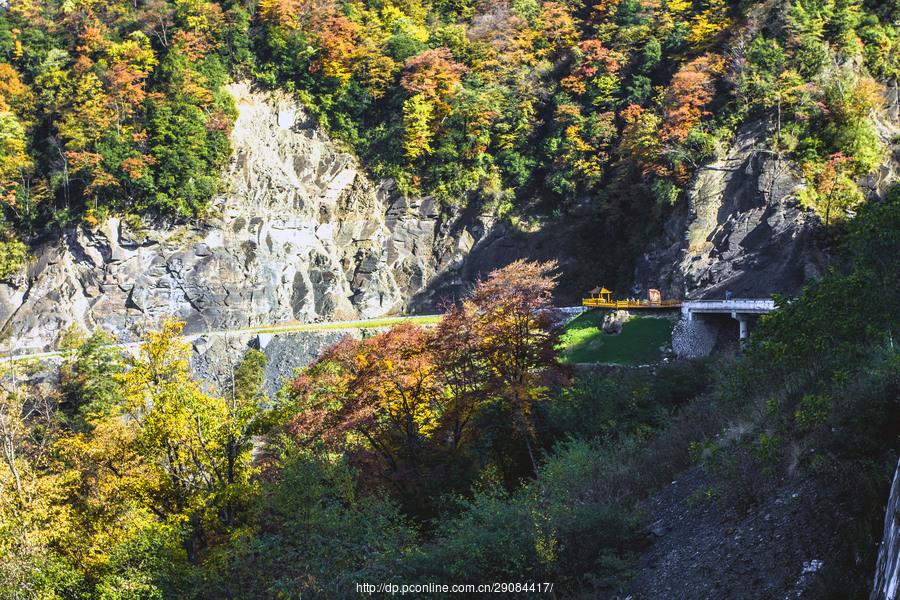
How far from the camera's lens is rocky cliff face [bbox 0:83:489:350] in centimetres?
3700

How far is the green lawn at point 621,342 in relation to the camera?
26602 mm

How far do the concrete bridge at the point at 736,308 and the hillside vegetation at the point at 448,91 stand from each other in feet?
24.5

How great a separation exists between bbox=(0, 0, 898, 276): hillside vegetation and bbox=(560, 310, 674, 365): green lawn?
24.2 ft

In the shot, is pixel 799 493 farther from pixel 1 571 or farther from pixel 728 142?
pixel 728 142

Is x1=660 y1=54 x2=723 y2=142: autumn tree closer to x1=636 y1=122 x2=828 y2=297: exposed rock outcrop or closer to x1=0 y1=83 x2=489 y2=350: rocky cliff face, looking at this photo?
x1=636 y1=122 x2=828 y2=297: exposed rock outcrop

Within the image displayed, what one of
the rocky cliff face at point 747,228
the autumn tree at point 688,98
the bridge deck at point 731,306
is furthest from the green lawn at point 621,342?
the autumn tree at point 688,98

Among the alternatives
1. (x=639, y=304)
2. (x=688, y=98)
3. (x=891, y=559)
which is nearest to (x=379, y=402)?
(x=891, y=559)

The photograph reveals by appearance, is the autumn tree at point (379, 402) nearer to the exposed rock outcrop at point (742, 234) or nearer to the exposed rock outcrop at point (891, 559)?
the exposed rock outcrop at point (891, 559)

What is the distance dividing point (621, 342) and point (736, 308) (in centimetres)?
457

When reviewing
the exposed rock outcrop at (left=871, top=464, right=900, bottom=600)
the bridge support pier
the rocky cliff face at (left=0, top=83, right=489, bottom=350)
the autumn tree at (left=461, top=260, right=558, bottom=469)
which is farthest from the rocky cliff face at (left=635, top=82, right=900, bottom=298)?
the exposed rock outcrop at (left=871, top=464, right=900, bottom=600)

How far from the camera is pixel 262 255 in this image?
3847 centimetres

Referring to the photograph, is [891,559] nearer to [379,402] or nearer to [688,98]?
[379,402]

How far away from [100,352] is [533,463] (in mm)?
18828

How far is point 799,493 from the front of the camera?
8.61 m
